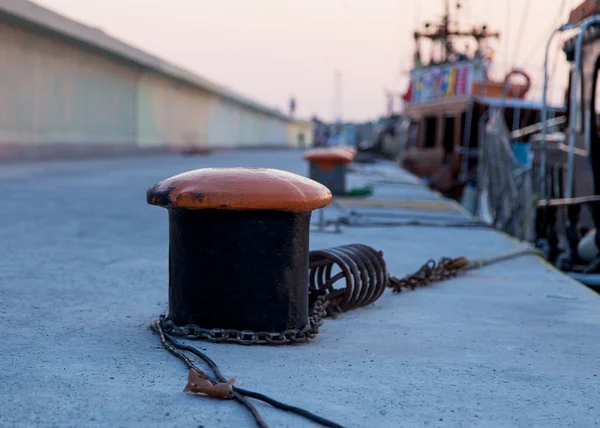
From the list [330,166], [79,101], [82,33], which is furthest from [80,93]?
[330,166]

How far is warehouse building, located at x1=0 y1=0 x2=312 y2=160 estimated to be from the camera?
60.7 ft

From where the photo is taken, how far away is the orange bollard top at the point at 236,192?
10.8ft

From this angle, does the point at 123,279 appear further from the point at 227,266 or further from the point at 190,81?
the point at 190,81

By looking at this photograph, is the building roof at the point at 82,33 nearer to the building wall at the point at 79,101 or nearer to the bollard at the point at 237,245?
the building wall at the point at 79,101

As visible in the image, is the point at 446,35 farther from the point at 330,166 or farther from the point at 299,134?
the point at 299,134

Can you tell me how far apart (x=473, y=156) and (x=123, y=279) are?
23.6 metres

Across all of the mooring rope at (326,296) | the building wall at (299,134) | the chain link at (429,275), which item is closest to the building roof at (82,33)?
the chain link at (429,275)

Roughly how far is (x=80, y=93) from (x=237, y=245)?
68.0 feet

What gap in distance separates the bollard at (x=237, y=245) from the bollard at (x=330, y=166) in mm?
9622

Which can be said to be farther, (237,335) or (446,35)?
(446,35)

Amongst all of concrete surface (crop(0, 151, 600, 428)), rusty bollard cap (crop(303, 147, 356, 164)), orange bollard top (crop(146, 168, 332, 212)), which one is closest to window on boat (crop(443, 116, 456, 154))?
rusty bollard cap (crop(303, 147, 356, 164))

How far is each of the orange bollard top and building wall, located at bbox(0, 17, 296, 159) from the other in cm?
1566

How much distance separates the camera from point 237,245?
11.1 feet

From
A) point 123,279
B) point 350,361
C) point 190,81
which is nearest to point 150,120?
point 190,81
